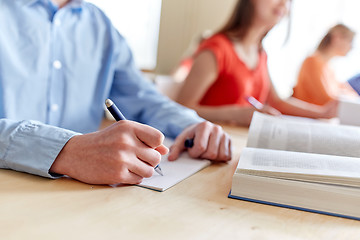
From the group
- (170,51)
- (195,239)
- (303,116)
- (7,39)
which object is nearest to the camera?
(195,239)

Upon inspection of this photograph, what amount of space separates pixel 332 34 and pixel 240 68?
5.23 ft

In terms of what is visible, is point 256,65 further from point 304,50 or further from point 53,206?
point 304,50

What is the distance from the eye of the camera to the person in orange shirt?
2.64 meters

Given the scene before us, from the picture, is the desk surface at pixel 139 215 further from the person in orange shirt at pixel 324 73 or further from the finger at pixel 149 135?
the person in orange shirt at pixel 324 73

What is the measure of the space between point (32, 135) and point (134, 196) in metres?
0.21

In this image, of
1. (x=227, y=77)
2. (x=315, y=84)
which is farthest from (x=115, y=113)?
(x=315, y=84)

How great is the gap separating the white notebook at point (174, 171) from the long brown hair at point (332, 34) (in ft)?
8.64

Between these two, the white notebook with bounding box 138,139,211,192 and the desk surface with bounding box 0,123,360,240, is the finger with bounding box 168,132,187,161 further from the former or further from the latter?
the desk surface with bounding box 0,123,360,240

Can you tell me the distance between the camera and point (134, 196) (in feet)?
1.82

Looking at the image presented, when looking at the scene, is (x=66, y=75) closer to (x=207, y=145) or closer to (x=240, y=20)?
(x=207, y=145)

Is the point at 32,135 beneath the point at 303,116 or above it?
above

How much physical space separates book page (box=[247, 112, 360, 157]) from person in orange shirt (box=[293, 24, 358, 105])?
160cm

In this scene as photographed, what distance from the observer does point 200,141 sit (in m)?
0.77

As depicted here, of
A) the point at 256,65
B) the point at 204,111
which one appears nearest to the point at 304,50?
the point at 256,65
